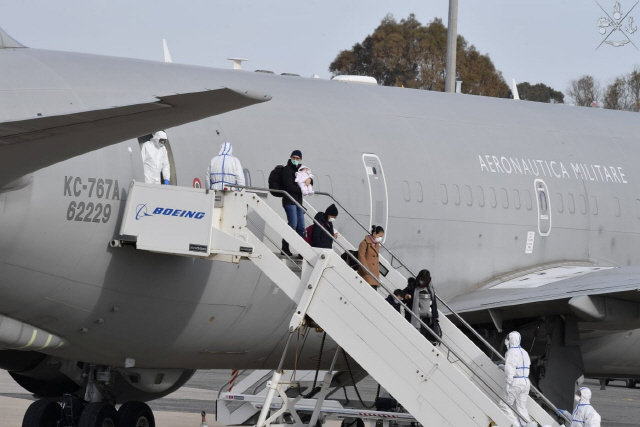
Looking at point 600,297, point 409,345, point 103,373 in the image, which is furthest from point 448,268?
point 103,373

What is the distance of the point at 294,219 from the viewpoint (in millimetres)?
16641

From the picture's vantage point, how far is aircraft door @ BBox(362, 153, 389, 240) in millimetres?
19016

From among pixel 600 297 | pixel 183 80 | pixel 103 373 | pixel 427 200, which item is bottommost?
pixel 103 373

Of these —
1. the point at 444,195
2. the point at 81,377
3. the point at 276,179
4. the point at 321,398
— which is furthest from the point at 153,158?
the point at 444,195

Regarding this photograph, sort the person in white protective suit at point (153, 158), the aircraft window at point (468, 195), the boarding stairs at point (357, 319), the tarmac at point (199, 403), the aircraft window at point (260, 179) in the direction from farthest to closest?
the tarmac at point (199, 403), the aircraft window at point (468, 195), the aircraft window at point (260, 179), the person in white protective suit at point (153, 158), the boarding stairs at point (357, 319)

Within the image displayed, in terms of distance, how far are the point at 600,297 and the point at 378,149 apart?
414cm

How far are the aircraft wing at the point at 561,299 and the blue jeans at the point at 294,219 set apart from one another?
3784 millimetres

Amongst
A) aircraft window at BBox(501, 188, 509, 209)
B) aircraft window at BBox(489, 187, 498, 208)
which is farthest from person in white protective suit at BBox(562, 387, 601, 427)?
aircraft window at BBox(501, 188, 509, 209)

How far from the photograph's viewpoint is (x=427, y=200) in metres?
19.8

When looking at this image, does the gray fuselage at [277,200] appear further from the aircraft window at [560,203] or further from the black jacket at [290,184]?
the black jacket at [290,184]

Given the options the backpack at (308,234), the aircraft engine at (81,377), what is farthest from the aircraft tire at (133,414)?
the backpack at (308,234)

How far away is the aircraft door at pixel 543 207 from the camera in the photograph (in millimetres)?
21391

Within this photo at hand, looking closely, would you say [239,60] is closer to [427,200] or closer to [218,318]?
[427,200]

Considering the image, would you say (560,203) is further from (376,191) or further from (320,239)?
(320,239)
